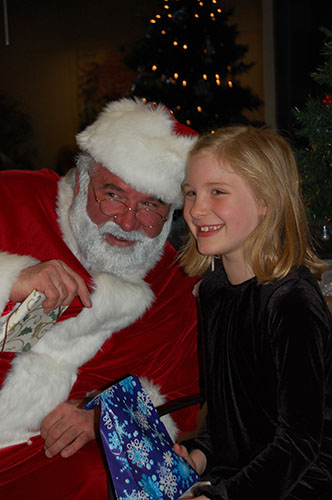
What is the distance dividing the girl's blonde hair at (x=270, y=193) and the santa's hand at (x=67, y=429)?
86 centimetres

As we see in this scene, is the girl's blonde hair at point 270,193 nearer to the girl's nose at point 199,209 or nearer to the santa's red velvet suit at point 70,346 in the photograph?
A: the girl's nose at point 199,209

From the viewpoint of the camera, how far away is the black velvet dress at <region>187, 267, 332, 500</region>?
4.57ft

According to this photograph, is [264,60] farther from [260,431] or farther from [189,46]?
[260,431]

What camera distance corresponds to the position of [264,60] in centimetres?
675

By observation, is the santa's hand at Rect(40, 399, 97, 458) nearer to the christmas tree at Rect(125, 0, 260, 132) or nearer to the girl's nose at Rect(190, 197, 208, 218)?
the girl's nose at Rect(190, 197, 208, 218)

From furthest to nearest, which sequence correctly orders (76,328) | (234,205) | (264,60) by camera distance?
(264,60) < (76,328) < (234,205)

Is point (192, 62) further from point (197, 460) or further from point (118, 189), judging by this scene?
point (197, 460)

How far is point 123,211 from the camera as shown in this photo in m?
2.15

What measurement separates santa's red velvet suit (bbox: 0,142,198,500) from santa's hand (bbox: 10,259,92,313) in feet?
0.30

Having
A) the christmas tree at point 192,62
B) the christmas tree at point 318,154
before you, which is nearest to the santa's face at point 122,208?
the christmas tree at point 318,154

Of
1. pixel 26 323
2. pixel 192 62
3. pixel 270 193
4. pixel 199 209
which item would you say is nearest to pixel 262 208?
pixel 270 193

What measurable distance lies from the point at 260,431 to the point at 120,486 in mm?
447

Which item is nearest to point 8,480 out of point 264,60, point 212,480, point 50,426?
point 50,426

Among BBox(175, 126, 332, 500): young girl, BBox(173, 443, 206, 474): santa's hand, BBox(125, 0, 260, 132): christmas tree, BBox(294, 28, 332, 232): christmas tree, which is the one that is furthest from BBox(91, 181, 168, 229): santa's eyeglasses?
BBox(125, 0, 260, 132): christmas tree
